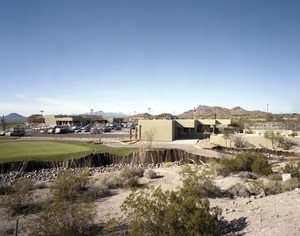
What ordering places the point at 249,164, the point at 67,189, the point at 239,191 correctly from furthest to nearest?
the point at 249,164 → the point at 67,189 → the point at 239,191

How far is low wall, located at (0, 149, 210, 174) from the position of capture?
25.5 metres

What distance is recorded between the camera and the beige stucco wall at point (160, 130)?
49.5 metres

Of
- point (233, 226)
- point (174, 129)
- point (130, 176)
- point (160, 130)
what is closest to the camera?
point (233, 226)

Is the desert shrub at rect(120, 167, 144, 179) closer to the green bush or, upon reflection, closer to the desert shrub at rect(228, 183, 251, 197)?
the green bush

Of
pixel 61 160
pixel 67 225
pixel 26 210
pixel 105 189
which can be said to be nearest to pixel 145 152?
pixel 61 160

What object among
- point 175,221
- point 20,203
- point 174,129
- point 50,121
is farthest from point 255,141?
point 50,121

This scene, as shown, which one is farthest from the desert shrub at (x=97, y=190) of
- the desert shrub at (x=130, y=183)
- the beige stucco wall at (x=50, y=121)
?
the beige stucco wall at (x=50, y=121)

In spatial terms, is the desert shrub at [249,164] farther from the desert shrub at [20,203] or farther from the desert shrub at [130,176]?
the desert shrub at [20,203]

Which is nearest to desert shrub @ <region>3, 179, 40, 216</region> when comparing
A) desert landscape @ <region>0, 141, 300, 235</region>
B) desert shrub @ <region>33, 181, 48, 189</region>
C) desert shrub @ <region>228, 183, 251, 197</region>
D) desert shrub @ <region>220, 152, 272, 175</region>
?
desert landscape @ <region>0, 141, 300, 235</region>

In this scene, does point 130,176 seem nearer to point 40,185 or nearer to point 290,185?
point 40,185

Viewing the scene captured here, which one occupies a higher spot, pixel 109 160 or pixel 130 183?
pixel 109 160

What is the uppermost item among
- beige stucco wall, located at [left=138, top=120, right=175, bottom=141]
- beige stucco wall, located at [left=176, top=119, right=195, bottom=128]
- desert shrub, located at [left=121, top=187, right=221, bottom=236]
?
beige stucco wall, located at [left=176, top=119, right=195, bottom=128]

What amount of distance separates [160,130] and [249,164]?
1032 inches

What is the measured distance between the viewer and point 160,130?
164 ft
